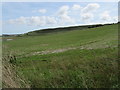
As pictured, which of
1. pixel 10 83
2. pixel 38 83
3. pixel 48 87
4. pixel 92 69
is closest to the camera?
pixel 10 83

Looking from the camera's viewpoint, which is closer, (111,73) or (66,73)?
(111,73)

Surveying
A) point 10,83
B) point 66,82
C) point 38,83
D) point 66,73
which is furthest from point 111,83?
point 10,83

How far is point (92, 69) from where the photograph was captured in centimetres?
637

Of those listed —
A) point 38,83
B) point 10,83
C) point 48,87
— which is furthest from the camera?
point 38,83

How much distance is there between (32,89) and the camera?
17.8 ft

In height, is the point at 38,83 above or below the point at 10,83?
below

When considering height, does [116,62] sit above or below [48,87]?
above

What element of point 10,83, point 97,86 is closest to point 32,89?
point 10,83

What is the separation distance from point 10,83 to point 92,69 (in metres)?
3.53

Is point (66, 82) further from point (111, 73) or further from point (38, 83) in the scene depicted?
point (111, 73)

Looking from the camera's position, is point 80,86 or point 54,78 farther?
point 54,78

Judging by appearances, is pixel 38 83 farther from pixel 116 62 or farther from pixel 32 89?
pixel 116 62

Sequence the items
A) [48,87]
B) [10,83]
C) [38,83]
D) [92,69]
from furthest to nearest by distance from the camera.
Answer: [92,69]
[38,83]
[48,87]
[10,83]

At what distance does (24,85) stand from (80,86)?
2.08 metres
